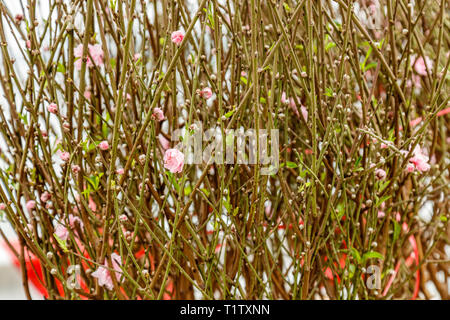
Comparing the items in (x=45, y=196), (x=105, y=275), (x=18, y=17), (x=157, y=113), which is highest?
(x=18, y=17)

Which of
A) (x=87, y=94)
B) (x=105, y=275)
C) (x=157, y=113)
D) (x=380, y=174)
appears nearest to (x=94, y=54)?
(x=87, y=94)

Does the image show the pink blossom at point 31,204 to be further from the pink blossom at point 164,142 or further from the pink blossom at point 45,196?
the pink blossom at point 164,142

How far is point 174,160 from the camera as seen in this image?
1.91ft

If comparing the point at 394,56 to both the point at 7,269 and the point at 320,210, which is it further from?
the point at 7,269

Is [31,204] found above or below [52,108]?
below

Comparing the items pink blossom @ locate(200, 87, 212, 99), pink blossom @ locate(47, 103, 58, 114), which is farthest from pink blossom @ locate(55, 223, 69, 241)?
pink blossom @ locate(200, 87, 212, 99)

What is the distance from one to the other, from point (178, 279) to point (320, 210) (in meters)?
0.26

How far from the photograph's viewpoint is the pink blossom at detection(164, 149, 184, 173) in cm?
58

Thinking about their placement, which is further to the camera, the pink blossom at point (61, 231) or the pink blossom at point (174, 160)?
the pink blossom at point (61, 231)

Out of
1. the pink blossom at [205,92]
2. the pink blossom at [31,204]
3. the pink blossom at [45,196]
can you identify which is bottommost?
the pink blossom at [31,204]

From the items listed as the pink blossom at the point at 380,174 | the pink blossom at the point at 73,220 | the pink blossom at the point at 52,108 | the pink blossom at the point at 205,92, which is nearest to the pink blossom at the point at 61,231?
the pink blossom at the point at 73,220

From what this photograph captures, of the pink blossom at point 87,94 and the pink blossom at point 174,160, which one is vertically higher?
the pink blossom at point 87,94

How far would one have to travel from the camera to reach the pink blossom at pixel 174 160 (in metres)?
0.58

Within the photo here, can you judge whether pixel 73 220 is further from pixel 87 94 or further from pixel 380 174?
pixel 380 174
